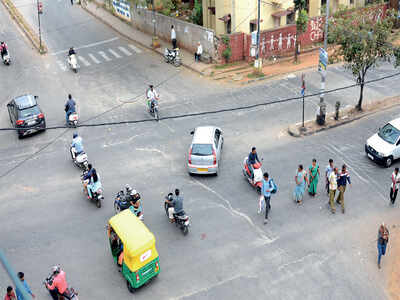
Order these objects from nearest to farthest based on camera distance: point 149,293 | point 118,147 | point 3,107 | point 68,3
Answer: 1. point 149,293
2. point 118,147
3. point 3,107
4. point 68,3

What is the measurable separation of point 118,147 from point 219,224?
776cm

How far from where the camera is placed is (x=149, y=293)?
44.1 ft

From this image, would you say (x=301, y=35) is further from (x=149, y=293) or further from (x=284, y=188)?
(x=149, y=293)

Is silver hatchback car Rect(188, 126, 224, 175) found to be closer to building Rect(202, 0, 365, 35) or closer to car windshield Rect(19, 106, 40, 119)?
car windshield Rect(19, 106, 40, 119)

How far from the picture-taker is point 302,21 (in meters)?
30.5

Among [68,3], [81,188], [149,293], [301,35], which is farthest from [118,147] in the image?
[68,3]

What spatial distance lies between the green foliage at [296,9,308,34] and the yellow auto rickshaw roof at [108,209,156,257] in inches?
866

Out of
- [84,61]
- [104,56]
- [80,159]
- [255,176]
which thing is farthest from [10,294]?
[104,56]

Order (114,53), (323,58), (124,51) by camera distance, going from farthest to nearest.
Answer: (124,51) → (114,53) → (323,58)

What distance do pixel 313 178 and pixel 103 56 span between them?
23.1 m

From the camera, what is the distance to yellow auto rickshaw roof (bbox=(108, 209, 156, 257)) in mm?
12711

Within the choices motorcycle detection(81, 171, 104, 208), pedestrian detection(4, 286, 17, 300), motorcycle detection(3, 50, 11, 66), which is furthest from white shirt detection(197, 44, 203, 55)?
pedestrian detection(4, 286, 17, 300)

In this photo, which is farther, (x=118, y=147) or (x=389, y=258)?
(x=118, y=147)

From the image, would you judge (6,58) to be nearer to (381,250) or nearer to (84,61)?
(84,61)
